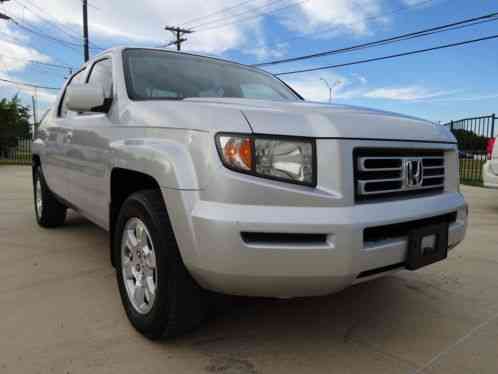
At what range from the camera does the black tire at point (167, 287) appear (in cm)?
192

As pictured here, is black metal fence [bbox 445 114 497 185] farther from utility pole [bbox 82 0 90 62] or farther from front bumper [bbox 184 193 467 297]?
utility pole [bbox 82 0 90 62]

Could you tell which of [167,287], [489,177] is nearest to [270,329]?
[167,287]

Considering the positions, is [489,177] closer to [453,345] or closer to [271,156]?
[453,345]

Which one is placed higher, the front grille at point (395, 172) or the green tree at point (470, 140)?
the green tree at point (470, 140)

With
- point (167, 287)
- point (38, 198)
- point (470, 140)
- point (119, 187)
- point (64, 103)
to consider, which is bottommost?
point (167, 287)

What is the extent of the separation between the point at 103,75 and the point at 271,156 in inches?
75.5

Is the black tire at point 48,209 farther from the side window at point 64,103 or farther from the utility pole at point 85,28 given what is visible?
the utility pole at point 85,28

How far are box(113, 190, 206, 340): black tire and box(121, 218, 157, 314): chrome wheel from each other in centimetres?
7

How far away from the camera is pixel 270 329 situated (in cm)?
230

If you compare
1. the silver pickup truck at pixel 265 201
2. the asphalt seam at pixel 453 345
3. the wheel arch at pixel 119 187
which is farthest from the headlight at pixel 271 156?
the asphalt seam at pixel 453 345

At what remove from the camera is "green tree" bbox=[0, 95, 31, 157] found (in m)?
20.2

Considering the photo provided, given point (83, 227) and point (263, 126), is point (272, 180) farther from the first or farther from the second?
point (83, 227)

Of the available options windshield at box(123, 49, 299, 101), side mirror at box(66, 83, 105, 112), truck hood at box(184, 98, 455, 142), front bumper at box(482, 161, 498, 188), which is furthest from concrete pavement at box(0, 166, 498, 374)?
front bumper at box(482, 161, 498, 188)

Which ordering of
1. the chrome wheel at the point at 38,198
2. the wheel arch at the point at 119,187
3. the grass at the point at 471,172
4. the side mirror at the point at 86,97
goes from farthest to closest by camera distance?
the grass at the point at 471,172 → the chrome wheel at the point at 38,198 → the side mirror at the point at 86,97 → the wheel arch at the point at 119,187
